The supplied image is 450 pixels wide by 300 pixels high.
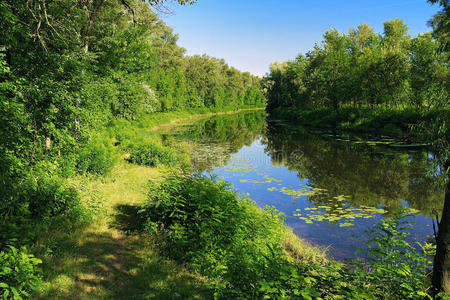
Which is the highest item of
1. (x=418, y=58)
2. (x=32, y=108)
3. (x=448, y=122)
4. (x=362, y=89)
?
(x=418, y=58)

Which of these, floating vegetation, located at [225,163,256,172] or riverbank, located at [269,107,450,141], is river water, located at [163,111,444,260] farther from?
riverbank, located at [269,107,450,141]

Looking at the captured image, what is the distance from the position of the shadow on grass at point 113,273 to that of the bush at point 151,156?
10610 mm

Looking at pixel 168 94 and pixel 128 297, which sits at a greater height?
pixel 168 94

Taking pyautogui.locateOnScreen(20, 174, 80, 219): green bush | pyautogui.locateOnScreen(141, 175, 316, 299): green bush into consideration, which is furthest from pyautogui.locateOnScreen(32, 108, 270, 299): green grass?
pyautogui.locateOnScreen(20, 174, 80, 219): green bush

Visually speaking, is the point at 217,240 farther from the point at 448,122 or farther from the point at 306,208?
the point at 306,208

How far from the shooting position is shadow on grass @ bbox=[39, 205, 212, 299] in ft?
16.3

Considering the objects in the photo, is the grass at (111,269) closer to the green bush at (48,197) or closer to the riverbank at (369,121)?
the green bush at (48,197)

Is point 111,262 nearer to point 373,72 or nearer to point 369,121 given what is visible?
point 369,121

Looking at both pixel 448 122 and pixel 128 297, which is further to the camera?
pixel 448 122

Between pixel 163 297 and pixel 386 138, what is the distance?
3546cm

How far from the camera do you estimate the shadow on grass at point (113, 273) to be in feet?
16.3

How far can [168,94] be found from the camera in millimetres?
54562

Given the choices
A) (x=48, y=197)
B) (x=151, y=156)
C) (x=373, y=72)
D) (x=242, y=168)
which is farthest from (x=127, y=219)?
(x=373, y=72)

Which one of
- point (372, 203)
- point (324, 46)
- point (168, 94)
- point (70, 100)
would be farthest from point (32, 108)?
point (324, 46)
